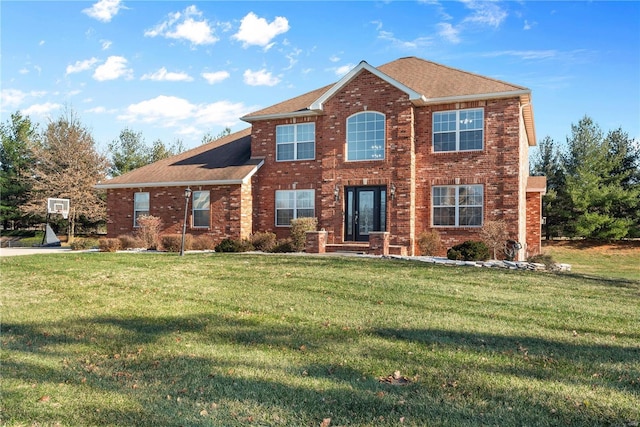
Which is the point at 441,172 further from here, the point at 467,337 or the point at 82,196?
the point at 82,196

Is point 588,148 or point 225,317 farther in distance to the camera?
point 588,148

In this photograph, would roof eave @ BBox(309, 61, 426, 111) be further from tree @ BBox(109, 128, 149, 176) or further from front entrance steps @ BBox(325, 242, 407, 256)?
tree @ BBox(109, 128, 149, 176)

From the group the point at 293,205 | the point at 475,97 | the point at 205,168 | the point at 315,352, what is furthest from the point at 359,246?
the point at 315,352

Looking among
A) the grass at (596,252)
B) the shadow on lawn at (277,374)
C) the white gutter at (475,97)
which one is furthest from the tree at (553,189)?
the shadow on lawn at (277,374)

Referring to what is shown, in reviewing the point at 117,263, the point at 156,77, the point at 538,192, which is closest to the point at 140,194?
the point at 156,77

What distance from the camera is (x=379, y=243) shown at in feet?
56.6

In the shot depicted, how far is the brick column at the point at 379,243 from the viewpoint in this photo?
1719 cm

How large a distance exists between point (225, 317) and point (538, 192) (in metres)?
19.7

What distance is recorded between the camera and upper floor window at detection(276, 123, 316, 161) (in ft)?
68.3

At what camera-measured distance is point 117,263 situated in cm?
1380

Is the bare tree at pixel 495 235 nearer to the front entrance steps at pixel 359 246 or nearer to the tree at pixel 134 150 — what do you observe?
the front entrance steps at pixel 359 246

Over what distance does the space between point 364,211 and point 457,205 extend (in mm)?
3672

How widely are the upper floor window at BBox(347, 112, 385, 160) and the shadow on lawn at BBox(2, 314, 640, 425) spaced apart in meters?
13.4

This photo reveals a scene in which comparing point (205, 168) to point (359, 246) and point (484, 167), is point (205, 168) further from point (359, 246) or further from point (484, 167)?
point (484, 167)
